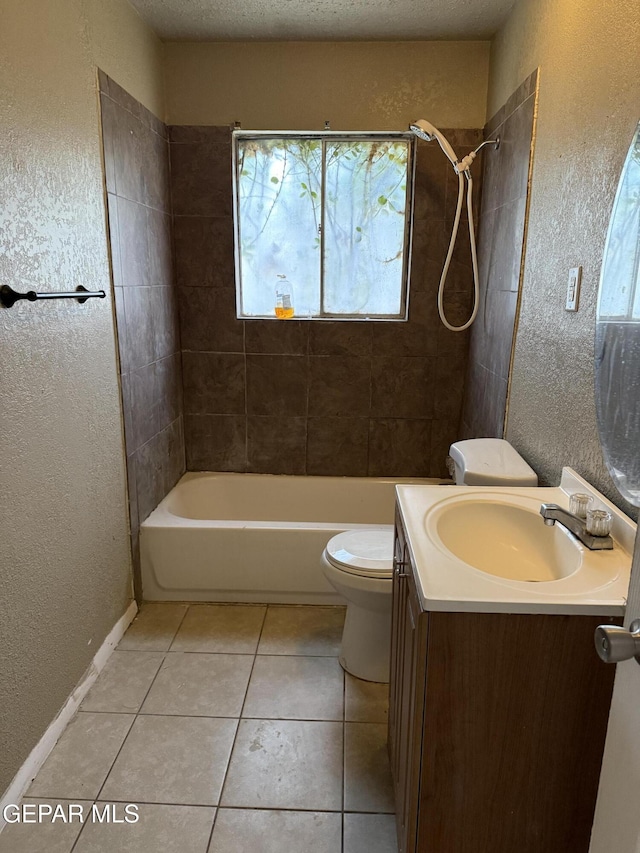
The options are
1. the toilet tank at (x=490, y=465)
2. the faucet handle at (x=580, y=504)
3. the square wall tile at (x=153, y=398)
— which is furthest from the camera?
the square wall tile at (x=153, y=398)

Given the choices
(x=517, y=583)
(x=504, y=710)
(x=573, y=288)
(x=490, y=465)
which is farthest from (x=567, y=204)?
(x=504, y=710)

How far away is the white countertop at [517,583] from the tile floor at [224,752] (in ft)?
2.72

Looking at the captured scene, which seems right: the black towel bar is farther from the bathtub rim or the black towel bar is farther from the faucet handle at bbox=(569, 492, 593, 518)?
the faucet handle at bbox=(569, 492, 593, 518)

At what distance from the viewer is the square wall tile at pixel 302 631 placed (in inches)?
91.1

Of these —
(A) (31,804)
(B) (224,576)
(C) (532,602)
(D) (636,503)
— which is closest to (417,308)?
(B) (224,576)

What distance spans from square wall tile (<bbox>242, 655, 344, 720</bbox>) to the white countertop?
928 millimetres

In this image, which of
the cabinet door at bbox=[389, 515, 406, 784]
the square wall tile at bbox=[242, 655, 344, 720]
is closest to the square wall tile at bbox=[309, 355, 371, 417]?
the square wall tile at bbox=[242, 655, 344, 720]

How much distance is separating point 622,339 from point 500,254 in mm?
1245

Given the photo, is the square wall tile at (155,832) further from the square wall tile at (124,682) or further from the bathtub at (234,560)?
the bathtub at (234,560)

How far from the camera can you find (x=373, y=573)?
1.99 metres

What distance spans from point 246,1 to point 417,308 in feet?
4.89

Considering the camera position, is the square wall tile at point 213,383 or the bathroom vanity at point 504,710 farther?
the square wall tile at point 213,383

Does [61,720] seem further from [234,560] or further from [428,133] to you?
[428,133]
